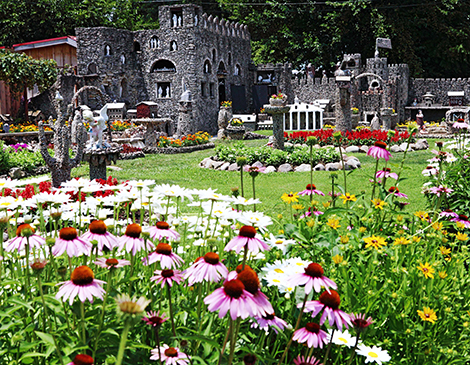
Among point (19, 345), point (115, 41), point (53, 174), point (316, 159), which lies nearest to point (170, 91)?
point (115, 41)

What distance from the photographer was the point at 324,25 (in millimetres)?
32156

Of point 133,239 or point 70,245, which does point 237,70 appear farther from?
point 70,245

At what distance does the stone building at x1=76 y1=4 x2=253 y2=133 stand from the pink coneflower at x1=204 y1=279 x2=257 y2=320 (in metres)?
25.3

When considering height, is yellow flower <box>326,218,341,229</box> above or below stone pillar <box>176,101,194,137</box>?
below

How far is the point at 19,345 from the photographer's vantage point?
70.1 inches

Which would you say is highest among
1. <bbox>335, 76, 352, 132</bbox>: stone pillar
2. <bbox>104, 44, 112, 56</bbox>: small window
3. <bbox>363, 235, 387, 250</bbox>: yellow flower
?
<bbox>104, 44, 112, 56</bbox>: small window

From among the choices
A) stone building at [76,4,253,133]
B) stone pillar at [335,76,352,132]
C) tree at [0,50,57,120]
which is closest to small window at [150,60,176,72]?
stone building at [76,4,253,133]

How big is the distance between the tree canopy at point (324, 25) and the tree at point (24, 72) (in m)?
7.27

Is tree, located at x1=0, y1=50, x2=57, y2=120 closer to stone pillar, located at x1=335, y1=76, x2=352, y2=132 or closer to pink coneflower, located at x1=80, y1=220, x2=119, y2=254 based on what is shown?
stone pillar, located at x1=335, y1=76, x2=352, y2=132

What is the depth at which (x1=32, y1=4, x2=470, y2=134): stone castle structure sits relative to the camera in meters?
26.9

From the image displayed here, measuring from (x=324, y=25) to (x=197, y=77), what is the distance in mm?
10787

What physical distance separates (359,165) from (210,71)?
698 inches

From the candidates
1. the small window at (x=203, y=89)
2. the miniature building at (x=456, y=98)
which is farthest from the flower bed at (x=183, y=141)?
the miniature building at (x=456, y=98)

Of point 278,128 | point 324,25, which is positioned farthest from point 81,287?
point 324,25
